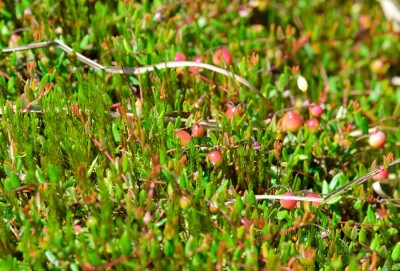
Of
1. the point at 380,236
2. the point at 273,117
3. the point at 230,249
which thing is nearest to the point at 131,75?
the point at 273,117

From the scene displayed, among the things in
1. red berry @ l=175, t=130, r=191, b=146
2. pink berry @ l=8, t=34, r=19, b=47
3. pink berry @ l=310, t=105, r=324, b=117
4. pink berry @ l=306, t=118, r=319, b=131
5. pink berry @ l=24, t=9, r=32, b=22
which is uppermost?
pink berry @ l=24, t=9, r=32, b=22

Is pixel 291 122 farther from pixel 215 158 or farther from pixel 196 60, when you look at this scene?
pixel 196 60

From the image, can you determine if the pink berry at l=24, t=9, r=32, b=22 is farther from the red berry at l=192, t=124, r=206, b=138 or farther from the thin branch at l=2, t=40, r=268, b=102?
the red berry at l=192, t=124, r=206, b=138

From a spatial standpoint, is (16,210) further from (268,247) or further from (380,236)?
(380,236)

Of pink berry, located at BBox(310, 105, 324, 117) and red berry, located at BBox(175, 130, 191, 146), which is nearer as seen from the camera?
red berry, located at BBox(175, 130, 191, 146)

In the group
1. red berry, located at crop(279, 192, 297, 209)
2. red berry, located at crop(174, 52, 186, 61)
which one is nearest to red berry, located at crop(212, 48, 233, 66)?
red berry, located at crop(174, 52, 186, 61)

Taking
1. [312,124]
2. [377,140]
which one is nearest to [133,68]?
[312,124]

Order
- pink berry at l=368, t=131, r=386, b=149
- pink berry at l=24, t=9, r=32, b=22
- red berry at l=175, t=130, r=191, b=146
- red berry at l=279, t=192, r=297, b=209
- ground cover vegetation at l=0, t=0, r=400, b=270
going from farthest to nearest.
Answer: pink berry at l=24, t=9, r=32, b=22
pink berry at l=368, t=131, r=386, b=149
red berry at l=175, t=130, r=191, b=146
red berry at l=279, t=192, r=297, b=209
ground cover vegetation at l=0, t=0, r=400, b=270

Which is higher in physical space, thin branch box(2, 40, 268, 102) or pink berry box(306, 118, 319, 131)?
thin branch box(2, 40, 268, 102)
